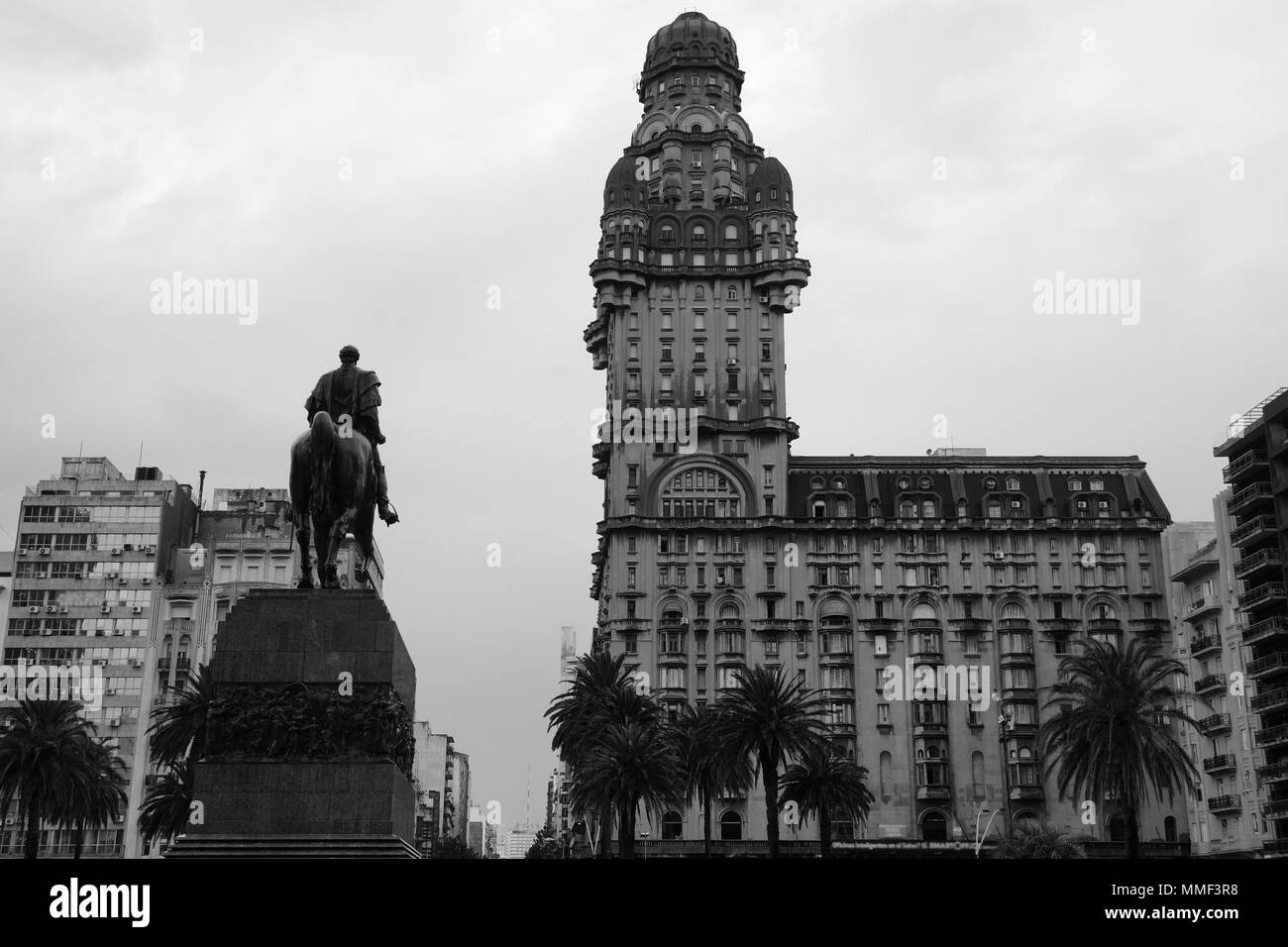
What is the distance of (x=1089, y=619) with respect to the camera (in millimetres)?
124250

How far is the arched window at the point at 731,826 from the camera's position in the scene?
11696 cm

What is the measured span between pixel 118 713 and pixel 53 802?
5017cm

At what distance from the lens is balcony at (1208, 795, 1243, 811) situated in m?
94.5

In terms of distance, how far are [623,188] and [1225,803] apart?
7654cm

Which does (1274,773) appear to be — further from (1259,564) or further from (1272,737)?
(1259,564)

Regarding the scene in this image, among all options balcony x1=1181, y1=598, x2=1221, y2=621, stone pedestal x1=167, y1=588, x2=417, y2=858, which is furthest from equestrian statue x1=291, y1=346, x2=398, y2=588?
balcony x1=1181, y1=598, x2=1221, y2=621

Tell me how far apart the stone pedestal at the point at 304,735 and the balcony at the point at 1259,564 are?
2984 inches

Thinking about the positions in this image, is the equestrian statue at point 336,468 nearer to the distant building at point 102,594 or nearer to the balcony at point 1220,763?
the balcony at point 1220,763

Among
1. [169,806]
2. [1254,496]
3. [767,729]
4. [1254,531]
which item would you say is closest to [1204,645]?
[1254,531]

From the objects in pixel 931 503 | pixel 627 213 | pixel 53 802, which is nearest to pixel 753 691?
pixel 53 802

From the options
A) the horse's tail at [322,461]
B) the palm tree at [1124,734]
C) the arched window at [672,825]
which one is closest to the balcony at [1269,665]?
the palm tree at [1124,734]

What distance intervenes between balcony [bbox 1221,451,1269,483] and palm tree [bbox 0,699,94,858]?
7208 cm

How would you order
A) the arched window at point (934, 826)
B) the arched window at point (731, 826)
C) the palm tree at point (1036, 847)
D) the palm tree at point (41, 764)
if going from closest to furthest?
the palm tree at point (41, 764) < the palm tree at point (1036, 847) < the arched window at point (731, 826) < the arched window at point (934, 826)

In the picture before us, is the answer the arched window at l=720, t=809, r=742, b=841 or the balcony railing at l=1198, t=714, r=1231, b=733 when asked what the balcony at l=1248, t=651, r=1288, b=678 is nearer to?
the balcony railing at l=1198, t=714, r=1231, b=733
